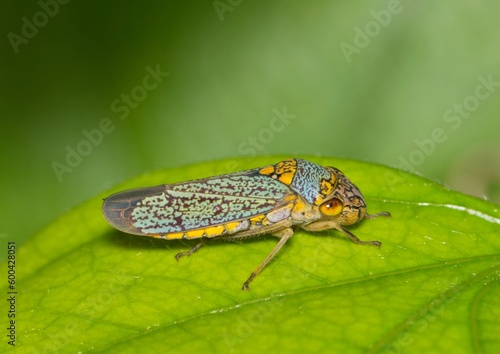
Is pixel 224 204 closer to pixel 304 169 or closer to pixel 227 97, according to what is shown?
pixel 304 169

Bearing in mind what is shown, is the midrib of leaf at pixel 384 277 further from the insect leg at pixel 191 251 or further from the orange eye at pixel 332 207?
the orange eye at pixel 332 207

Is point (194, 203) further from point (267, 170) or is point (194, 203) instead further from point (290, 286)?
point (290, 286)

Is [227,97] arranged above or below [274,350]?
above

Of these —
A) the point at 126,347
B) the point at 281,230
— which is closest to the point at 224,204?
the point at 281,230

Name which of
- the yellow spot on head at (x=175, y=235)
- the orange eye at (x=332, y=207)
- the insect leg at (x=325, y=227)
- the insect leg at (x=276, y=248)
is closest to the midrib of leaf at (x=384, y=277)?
the insect leg at (x=276, y=248)

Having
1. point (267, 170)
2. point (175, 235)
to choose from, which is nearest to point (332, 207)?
point (267, 170)

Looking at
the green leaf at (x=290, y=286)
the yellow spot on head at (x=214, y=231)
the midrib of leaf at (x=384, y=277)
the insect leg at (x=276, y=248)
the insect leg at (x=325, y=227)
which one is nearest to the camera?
the green leaf at (x=290, y=286)
